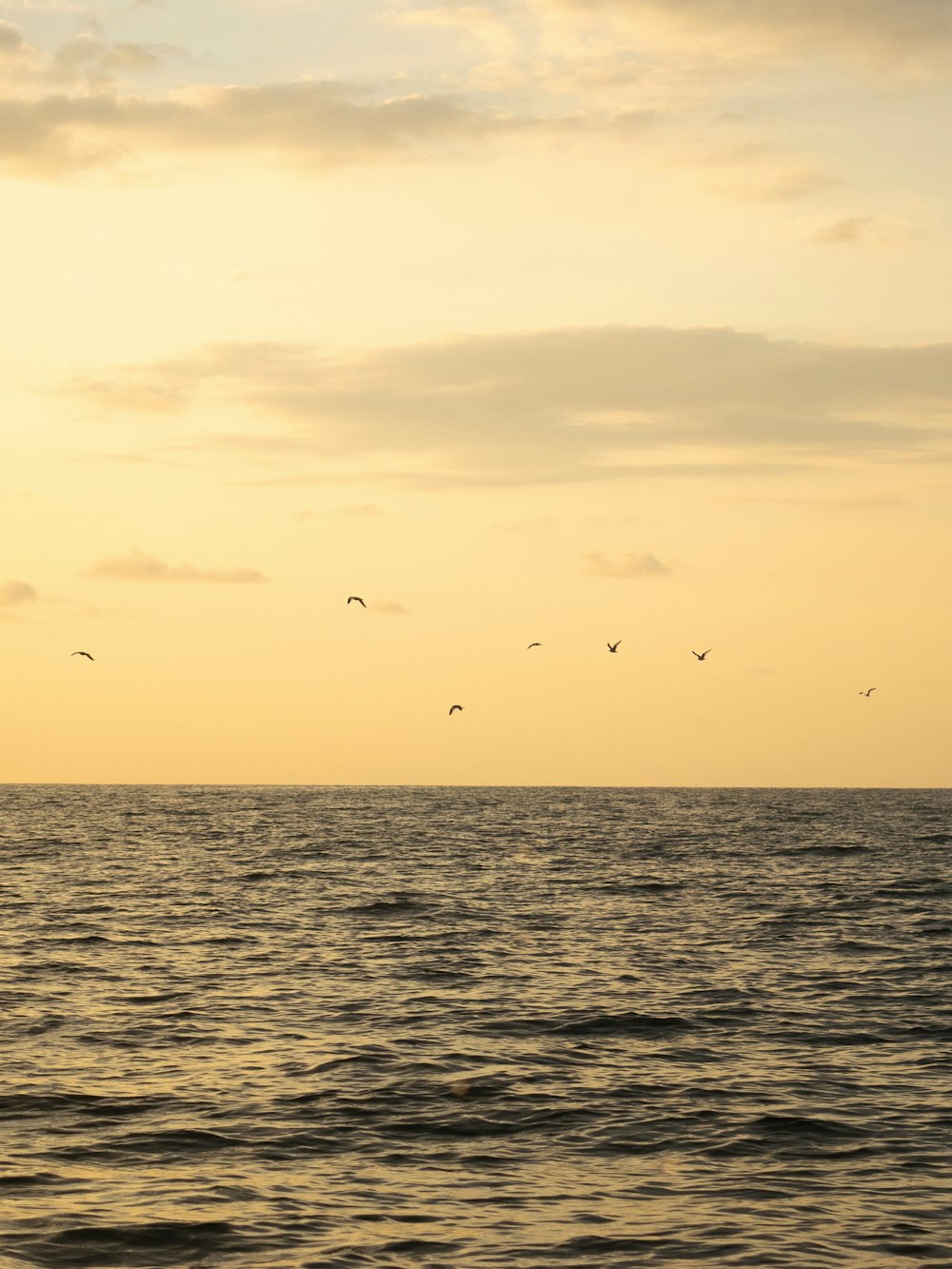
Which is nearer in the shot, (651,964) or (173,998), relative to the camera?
(173,998)

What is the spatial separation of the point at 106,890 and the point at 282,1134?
129ft

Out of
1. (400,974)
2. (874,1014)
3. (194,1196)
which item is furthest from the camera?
(400,974)

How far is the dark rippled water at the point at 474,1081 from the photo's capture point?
1711 centimetres

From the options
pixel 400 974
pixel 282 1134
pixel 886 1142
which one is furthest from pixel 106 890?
pixel 886 1142

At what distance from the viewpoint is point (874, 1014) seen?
30.2 meters

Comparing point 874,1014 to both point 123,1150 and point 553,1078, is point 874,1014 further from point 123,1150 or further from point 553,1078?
point 123,1150

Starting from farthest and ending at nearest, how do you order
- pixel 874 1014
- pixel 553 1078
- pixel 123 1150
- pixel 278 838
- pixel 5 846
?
1. pixel 278 838
2. pixel 5 846
3. pixel 874 1014
4. pixel 553 1078
5. pixel 123 1150

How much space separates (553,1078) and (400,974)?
1138 centimetres

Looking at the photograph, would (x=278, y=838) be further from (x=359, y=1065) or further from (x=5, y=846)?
(x=359, y=1065)

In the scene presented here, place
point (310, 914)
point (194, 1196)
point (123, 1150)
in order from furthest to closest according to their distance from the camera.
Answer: point (310, 914)
point (123, 1150)
point (194, 1196)

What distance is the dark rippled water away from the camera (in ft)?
56.1

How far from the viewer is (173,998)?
31.7 m

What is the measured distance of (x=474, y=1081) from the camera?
80.1ft

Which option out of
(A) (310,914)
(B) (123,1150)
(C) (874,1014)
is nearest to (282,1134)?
(B) (123,1150)
